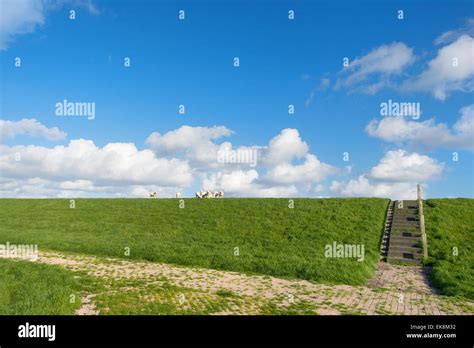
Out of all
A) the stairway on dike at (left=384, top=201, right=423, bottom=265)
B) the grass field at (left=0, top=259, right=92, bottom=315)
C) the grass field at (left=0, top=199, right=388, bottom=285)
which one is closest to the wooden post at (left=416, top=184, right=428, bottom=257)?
the stairway on dike at (left=384, top=201, right=423, bottom=265)

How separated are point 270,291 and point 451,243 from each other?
18.3 meters

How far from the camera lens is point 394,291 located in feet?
58.3

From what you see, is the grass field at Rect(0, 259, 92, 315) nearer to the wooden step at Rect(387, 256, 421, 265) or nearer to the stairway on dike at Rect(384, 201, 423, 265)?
the wooden step at Rect(387, 256, 421, 265)

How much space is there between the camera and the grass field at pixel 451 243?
1961cm

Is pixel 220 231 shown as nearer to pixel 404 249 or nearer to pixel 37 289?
pixel 404 249

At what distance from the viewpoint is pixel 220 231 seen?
3141cm

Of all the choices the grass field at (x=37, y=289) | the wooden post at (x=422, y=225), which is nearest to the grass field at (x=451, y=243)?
the wooden post at (x=422, y=225)

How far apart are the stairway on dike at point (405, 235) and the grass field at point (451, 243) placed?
86 centimetres

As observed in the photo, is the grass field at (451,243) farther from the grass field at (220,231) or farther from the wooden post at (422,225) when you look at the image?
the grass field at (220,231)

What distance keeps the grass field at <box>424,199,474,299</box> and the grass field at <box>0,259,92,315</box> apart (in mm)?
17782

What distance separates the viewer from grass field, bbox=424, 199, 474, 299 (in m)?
19.6

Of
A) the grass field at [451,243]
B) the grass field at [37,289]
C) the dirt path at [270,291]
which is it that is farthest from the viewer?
the grass field at [451,243]
